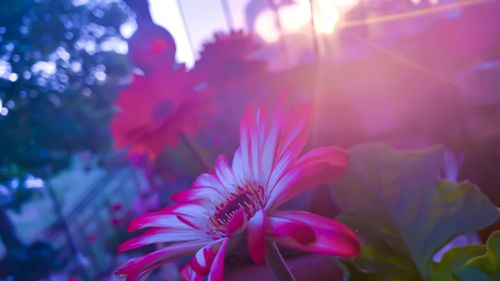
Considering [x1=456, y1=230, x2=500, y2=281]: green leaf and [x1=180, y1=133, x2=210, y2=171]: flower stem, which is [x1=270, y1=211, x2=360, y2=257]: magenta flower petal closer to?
[x1=456, y1=230, x2=500, y2=281]: green leaf

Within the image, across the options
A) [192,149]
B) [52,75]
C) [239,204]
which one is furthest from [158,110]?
[52,75]

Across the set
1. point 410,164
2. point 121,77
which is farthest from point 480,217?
point 121,77

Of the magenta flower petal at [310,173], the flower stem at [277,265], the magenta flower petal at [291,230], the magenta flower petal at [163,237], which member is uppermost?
the magenta flower petal at [310,173]

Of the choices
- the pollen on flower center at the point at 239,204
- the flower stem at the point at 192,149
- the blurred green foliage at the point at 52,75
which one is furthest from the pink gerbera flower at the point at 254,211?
the blurred green foliage at the point at 52,75

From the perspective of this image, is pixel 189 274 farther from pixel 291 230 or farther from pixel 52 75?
pixel 52 75

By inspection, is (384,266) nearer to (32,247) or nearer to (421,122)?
(421,122)

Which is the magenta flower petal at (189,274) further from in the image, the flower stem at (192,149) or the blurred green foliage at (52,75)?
the blurred green foliage at (52,75)

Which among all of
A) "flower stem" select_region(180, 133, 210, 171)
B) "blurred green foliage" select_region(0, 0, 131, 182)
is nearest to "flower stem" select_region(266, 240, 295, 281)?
"flower stem" select_region(180, 133, 210, 171)
